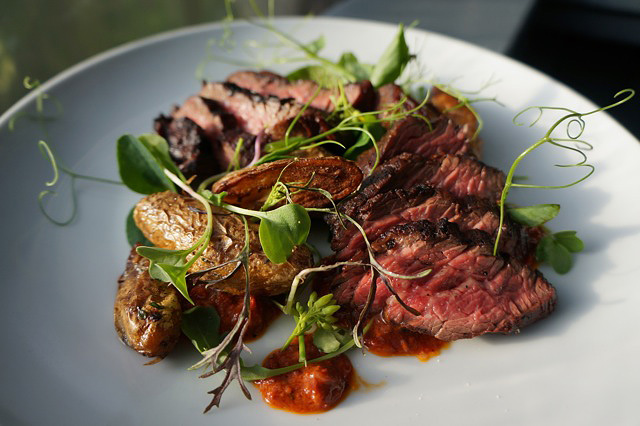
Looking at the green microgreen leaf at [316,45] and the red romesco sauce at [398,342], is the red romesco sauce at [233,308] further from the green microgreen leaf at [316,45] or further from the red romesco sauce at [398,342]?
the green microgreen leaf at [316,45]

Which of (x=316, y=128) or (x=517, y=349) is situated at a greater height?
(x=316, y=128)

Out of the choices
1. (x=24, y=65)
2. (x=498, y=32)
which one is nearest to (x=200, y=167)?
(x=24, y=65)

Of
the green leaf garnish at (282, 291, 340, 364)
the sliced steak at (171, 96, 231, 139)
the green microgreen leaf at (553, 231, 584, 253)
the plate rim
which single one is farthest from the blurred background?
the green leaf garnish at (282, 291, 340, 364)

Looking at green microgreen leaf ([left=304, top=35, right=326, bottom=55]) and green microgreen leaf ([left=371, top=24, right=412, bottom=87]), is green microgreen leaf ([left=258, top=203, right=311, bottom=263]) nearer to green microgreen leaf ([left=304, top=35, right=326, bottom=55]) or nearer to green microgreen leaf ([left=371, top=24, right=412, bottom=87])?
green microgreen leaf ([left=371, top=24, right=412, bottom=87])

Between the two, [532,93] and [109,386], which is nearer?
[109,386]

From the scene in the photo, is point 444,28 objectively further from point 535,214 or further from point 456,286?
→ point 456,286

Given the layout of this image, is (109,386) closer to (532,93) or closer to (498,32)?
(532,93)
